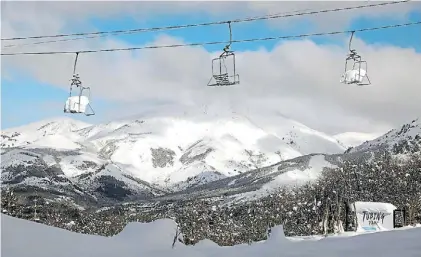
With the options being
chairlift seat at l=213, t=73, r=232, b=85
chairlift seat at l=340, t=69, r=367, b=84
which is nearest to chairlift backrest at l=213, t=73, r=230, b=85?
chairlift seat at l=213, t=73, r=232, b=85

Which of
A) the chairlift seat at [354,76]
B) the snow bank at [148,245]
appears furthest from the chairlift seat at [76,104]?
the chairlift seat at [354,76]

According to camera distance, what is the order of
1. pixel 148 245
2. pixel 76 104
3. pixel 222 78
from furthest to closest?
pixel 76 104
pixel 222 78
pixel 148 245

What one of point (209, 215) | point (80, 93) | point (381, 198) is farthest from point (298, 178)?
point (80, 93)

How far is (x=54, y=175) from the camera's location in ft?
640

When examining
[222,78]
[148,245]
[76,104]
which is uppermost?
[222,78]

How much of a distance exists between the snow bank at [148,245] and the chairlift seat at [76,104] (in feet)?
11.0

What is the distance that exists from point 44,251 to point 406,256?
4.45 meters

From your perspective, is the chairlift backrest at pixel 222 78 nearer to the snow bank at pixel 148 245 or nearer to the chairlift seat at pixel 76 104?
the snow bank at pixel 148 245

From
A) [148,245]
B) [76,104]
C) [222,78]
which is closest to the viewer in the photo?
[148,245]

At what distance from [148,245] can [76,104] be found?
418cm

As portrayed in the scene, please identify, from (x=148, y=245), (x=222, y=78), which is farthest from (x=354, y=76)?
(x=148, y=245)

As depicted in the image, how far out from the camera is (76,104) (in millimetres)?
11852

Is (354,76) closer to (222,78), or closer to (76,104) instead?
(222,78)

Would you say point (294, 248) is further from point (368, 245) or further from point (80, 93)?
point (80, 93)
